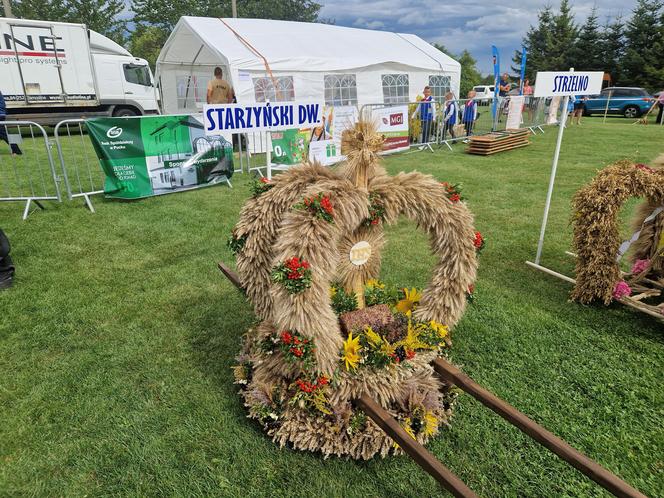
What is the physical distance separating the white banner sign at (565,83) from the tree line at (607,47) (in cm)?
3683

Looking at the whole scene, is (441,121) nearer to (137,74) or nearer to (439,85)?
(439,85)

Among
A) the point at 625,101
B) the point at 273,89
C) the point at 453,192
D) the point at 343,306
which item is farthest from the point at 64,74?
the point at 625,101

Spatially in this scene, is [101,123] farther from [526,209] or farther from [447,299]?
[526,209]

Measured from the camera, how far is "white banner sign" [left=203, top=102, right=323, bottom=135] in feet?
12.0

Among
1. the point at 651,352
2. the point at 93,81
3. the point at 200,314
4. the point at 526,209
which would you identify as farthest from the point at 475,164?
the point at 93,81

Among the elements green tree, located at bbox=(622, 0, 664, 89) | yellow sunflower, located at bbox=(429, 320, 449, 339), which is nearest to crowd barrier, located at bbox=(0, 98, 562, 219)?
yellow sunflower, located at bbox=(429, 320, 449, 339)

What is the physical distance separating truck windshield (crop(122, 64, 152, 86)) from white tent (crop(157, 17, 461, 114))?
5.59ft

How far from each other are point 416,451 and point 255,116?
2997 millimetres

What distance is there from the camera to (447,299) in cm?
283

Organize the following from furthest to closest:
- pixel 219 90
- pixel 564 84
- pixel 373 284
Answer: pixel 219 90, pixel 564 84, pixel 373 284

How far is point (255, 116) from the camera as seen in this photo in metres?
3.79

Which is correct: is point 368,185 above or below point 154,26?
below

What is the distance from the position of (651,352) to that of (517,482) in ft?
6.78

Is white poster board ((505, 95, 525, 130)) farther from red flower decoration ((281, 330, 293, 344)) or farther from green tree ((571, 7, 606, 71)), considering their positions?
green tree ((571, 7, 606, 71))
